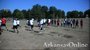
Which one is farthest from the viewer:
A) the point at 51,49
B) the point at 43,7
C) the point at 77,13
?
the point at 43,7

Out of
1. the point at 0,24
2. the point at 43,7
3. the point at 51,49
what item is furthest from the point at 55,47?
the point at 43,7

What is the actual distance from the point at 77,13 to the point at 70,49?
406ft

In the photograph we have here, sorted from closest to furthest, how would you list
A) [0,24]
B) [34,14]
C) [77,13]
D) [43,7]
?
[0,24] < [34,14] < [77,13] < [43,7]

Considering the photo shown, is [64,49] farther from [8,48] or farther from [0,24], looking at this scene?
[0,24]

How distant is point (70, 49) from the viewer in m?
13.2

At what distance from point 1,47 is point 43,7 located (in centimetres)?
13400

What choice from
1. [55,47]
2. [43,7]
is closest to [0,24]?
[55,47]

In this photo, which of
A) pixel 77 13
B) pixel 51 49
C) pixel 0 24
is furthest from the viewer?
pixel 77 13

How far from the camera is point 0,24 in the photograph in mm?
22906

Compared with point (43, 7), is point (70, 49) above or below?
below

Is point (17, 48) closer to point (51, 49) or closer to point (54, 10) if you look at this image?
point (51, 49)

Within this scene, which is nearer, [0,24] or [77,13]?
[0,24]

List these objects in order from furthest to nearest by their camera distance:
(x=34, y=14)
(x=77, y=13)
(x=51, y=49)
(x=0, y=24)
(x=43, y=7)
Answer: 1. (x=43, y=7)
2. (x=77, y=13)
3. (x=34, y=14)
4. (x=0, y=24)
5. (x=51, y=49)

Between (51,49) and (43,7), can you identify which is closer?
(51,49)
